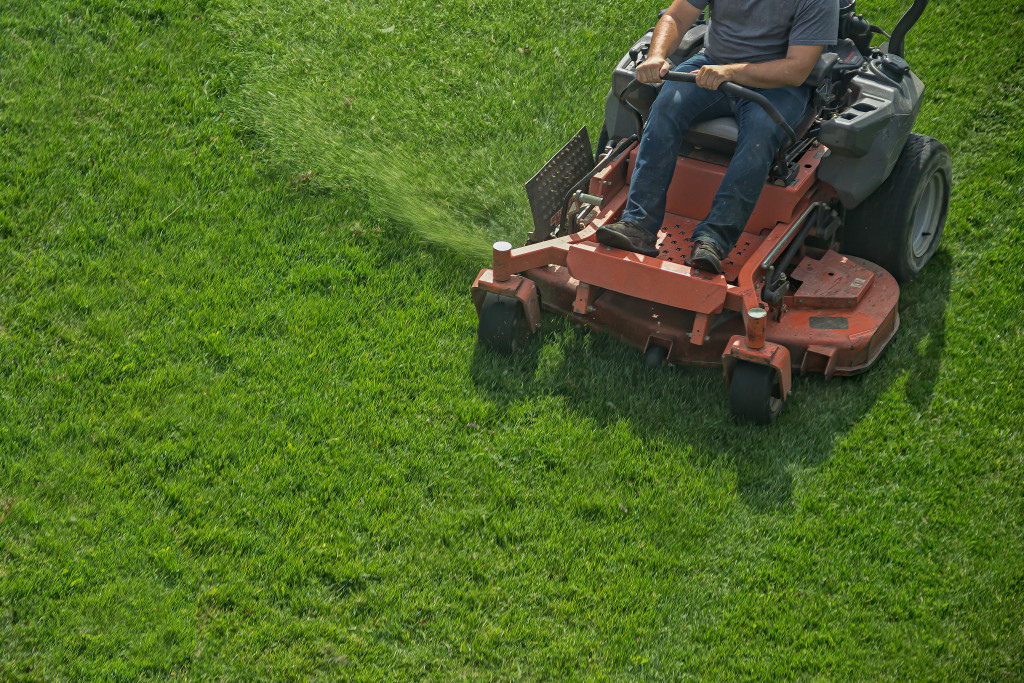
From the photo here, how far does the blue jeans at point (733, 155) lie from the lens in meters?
5.25

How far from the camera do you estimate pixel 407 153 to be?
7.17 m

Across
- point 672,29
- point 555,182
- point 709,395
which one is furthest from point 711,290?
point 672,29

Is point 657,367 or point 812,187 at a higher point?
point 812,187

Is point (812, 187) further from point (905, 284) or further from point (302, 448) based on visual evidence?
point (302, 448)

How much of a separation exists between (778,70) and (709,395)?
1637 millimetres

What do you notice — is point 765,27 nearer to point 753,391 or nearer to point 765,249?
point 765,249

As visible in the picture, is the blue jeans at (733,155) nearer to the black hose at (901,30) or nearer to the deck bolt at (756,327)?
the deck bolt at (756,327)

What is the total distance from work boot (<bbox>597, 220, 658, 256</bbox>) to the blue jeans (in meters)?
0.05

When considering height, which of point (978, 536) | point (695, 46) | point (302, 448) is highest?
point (695, 46)

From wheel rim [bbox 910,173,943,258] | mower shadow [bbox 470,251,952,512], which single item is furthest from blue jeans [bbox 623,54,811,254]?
wheel rim [bbox 910,173,943,258]

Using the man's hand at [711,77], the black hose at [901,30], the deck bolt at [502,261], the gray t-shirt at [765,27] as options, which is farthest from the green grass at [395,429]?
the gray t-shirt at [765,27]

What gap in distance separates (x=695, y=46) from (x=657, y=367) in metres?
1.91

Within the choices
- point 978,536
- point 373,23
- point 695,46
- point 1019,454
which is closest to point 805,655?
point 978,536

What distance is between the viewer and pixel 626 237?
5250 mm
